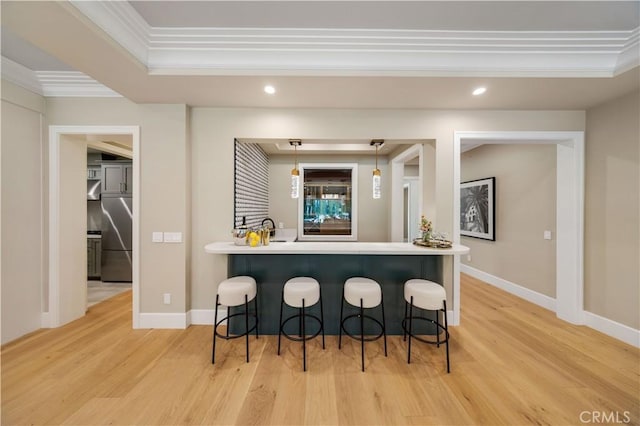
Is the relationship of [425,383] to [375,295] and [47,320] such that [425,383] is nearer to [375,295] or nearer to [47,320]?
[375,295]

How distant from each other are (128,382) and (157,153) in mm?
2302

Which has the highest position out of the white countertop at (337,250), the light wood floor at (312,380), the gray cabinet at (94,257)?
the white countertop at (337,250)

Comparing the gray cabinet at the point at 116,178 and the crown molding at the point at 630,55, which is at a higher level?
the crown molding at the point at 630,55

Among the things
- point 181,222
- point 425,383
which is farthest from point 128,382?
point 425,383

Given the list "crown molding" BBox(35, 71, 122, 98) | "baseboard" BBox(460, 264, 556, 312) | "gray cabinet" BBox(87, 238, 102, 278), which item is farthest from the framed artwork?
"gray cabinet" BBox(87, 238, 102, 278)

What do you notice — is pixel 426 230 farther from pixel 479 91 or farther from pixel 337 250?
pixel 479 91

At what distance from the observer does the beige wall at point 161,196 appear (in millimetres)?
2807

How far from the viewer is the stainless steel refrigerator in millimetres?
4504

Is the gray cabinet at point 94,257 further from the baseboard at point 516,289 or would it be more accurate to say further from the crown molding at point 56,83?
the baseboard at point 516,289

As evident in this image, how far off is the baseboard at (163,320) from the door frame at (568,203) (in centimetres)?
330

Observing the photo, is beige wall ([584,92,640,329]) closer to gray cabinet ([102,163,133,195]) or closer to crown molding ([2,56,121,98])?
crown molding ([2,56,121,98])

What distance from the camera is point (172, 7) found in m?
1.84

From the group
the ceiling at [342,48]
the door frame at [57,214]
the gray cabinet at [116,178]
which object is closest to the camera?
the ceiling at [342,48]

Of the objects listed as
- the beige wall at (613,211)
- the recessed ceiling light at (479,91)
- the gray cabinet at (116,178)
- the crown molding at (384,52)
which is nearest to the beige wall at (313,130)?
the beige wall at (613,211)
